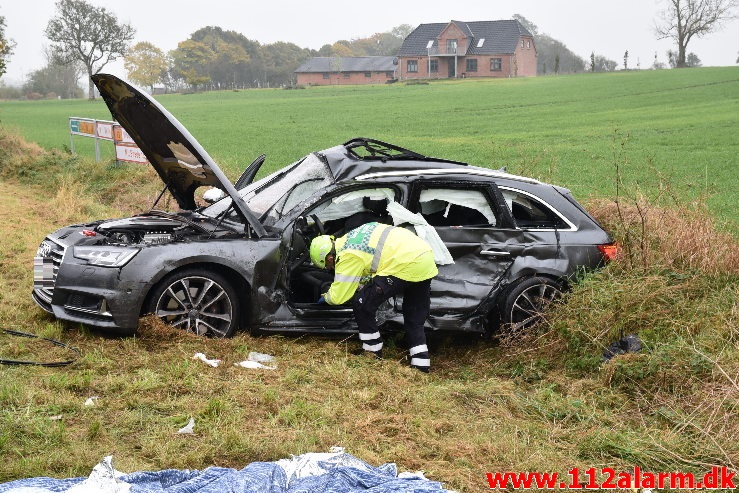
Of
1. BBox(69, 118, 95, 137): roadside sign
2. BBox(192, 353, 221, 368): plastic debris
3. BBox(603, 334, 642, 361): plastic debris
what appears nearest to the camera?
BBox(192, 353, 221, 368): plastic debris

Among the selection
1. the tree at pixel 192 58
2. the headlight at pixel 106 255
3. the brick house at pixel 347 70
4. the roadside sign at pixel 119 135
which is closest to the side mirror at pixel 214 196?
the headlight at pixel 106 255

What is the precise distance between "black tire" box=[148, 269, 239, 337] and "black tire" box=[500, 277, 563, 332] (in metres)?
2.54

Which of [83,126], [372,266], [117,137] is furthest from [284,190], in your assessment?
[83,126]

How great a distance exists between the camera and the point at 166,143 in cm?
787

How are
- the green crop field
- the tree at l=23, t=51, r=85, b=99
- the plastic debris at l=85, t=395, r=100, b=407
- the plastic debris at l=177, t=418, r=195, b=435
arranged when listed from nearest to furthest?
the plastic debris at l=177, t=418, r=195, b=435 → the plastic debris at l=85, t=395, r=100, b=407 → the green crop field → the tree at l=23, t=51, r=85, b=99

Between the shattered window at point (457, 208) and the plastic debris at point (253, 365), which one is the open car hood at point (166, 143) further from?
the shattered window at point (457, 208)

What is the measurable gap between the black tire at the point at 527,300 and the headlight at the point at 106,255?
135 inches

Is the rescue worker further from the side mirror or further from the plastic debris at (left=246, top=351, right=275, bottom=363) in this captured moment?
the side mirror

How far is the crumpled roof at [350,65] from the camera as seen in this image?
103 m

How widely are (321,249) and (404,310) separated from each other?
40.1 inches

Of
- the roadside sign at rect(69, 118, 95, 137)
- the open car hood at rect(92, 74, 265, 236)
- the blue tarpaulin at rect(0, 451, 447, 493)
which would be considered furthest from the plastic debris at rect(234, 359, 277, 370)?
the roadside sign at rect(69, 118, 95, 137)

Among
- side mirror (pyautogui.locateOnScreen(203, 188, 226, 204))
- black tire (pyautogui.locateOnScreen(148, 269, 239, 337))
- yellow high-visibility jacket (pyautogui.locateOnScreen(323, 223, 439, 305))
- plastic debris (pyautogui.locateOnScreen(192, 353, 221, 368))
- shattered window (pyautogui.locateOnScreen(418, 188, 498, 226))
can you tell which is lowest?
plastic debris (pyautogui.locateOnScreen(192, 353, 221, 368))

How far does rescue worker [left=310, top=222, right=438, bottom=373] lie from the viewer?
6.88 meters

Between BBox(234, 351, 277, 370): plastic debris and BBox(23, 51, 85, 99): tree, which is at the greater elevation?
BBox(23, 51, 85, 99): tree
